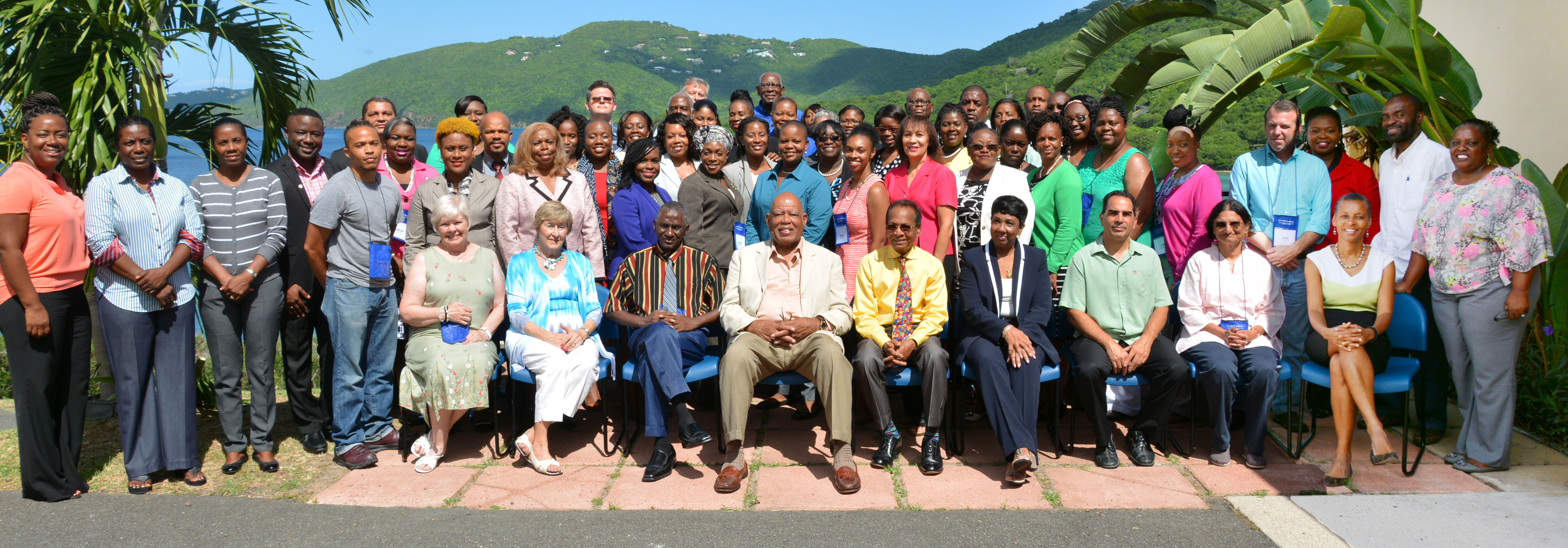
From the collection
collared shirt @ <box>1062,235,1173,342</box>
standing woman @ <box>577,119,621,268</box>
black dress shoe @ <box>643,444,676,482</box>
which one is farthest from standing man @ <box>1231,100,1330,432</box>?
standing woman @ <box>577,119,621,268</box>

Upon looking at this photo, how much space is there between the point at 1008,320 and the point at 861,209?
104cm

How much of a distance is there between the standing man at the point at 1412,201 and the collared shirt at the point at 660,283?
361 centimetres

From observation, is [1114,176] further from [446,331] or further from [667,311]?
[446,331]

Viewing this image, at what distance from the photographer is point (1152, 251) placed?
15.6 feet

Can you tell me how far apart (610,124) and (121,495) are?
3.28 meters

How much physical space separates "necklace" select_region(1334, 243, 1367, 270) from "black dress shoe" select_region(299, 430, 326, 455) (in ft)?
18.2

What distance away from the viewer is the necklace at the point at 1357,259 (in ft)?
15.3

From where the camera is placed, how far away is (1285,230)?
497 cm

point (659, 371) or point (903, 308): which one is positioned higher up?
point (903, 308)

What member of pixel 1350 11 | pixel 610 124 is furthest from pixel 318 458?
pixel 1350 11

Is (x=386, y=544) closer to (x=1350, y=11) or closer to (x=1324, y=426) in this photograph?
(x=1324, y=426)

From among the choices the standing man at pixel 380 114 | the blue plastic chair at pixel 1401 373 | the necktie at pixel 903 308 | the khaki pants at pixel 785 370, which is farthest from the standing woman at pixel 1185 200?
the standing man at pixel 380 114

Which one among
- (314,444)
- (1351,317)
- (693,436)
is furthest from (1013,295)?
(314,444)

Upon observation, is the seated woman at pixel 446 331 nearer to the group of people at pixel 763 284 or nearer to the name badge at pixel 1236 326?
the group of people at pixel 763 284
